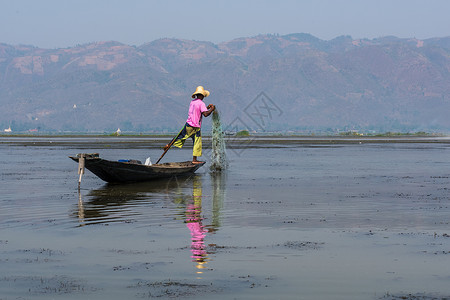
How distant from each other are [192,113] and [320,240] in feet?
59.5

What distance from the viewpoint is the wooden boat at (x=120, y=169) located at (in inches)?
1042

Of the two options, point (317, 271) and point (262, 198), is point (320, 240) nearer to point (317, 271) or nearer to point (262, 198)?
point (317, 271)

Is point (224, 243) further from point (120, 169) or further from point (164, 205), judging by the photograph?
point (120, 169)

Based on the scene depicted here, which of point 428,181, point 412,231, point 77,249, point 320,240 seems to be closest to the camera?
point 77,249

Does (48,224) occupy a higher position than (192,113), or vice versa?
(192,113)

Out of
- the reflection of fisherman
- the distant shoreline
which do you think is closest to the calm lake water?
the reflection of fisherman

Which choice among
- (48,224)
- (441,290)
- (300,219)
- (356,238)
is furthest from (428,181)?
(441,290)

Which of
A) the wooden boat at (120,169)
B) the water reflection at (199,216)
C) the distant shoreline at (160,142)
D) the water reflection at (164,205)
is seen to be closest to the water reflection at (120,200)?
the water reflection at (164,205)

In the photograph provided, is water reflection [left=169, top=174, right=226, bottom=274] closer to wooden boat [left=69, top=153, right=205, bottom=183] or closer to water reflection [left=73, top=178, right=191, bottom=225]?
water reflection [left=73, top=178, right=191, bottom=225]

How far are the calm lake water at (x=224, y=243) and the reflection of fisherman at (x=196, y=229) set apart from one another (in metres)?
0.04

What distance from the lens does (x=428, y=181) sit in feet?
103

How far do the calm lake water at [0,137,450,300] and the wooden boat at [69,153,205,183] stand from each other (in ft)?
3.42

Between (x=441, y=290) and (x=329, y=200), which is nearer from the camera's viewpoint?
(x=441, y=290)

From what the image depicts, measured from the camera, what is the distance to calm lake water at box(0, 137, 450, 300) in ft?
35.4
